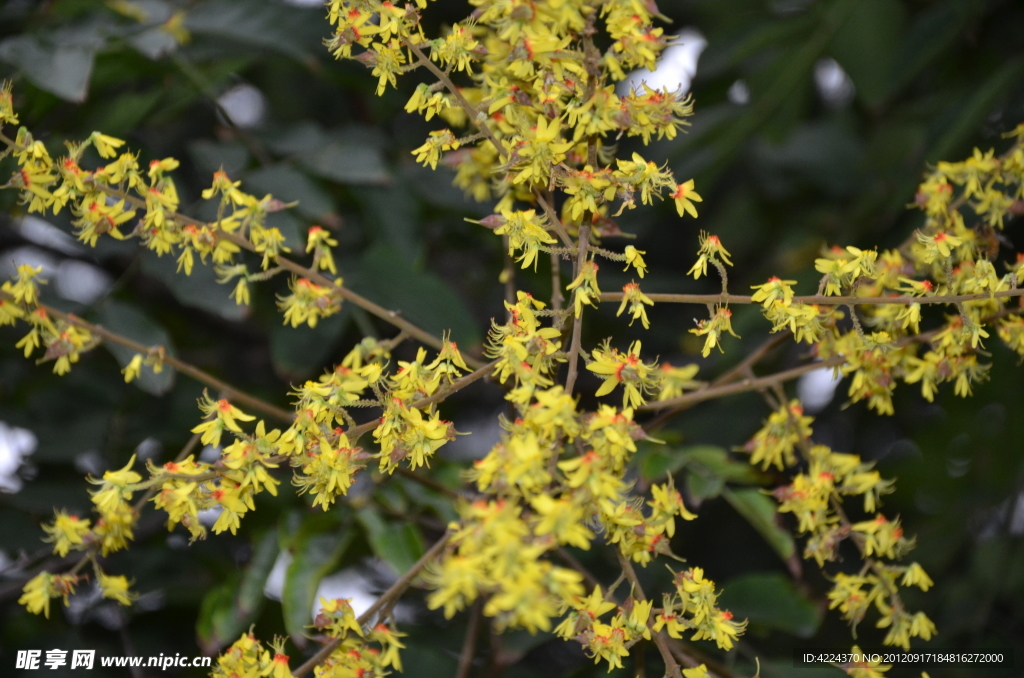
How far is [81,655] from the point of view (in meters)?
1.47

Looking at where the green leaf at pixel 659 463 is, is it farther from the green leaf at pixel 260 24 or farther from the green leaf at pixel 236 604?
the green leaf at pixel 260 24

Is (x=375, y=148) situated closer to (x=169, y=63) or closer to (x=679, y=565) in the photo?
(x=169, y=63)

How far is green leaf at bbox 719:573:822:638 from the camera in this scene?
54.4 inches

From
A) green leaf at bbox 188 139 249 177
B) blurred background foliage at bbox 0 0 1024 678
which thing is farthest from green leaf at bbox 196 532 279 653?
green leaf at bbox 188 139 249 177

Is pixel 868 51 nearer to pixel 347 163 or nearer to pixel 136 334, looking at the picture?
pixel 347 163

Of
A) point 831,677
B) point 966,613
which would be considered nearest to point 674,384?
point 831,677

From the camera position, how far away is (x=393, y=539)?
133 cm

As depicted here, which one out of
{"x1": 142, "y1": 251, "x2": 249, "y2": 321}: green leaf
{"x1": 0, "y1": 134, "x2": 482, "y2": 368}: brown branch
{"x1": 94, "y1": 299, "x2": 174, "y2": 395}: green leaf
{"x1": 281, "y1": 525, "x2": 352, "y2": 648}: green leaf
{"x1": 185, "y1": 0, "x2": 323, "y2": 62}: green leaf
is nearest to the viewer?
{"x1": 0, "y1": 134, "x2": 482, "y2": 368}: brown branch

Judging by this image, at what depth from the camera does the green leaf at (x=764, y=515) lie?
Answer: 1.23 meters

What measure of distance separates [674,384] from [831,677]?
19.5 inches

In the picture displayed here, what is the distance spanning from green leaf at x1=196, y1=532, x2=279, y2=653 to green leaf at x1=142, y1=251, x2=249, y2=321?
0.39 m

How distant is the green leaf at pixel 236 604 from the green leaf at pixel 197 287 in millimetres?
395

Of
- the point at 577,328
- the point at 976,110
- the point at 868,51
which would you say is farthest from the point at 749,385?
the point at 868,51

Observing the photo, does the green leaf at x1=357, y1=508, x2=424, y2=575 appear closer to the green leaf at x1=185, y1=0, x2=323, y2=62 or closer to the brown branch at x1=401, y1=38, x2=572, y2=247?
the brown branch at x1=401, y1=38, x2=572, y2=247
